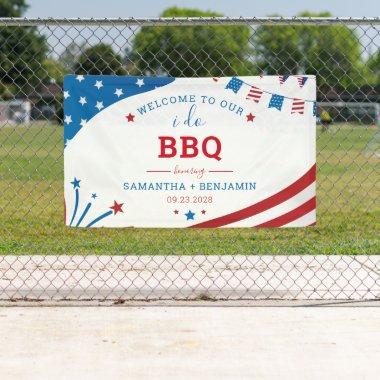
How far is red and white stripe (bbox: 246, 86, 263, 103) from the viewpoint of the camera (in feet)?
18.7

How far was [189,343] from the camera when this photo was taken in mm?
4891

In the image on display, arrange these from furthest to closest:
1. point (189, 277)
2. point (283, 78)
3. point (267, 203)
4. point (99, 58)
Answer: point (99, 58)
point (189, 277)
point (267, 203)
point (283, 78)

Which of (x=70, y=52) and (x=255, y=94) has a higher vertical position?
(x=255, y=94)

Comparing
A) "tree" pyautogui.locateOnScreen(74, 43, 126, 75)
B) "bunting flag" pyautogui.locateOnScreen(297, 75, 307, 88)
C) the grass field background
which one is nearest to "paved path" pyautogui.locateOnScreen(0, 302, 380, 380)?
"bunting flag" pyautogui.locateOnScreen(297, 75, 307, 88)

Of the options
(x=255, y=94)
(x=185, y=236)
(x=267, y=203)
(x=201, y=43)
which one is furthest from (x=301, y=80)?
(x=201, y=43)

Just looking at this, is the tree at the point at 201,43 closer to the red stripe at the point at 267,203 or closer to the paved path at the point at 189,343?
the red stripe at the point at 267,203

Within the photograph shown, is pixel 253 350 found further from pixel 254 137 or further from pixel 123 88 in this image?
pixel 123 88

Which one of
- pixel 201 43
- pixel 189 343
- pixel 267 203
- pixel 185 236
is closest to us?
pixel 189 343

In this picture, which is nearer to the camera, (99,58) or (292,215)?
(292,215)

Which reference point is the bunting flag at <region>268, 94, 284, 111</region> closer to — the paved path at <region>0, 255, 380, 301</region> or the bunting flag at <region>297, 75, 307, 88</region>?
the bunting flag at <region>297, 75, 307, 88</region>

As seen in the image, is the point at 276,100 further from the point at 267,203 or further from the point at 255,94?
the point at 267,203

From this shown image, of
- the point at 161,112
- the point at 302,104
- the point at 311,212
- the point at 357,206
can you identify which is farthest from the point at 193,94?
the point at 357,206

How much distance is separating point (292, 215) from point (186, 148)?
33.9 inches

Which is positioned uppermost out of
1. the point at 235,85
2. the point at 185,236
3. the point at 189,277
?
the point at 235,85
